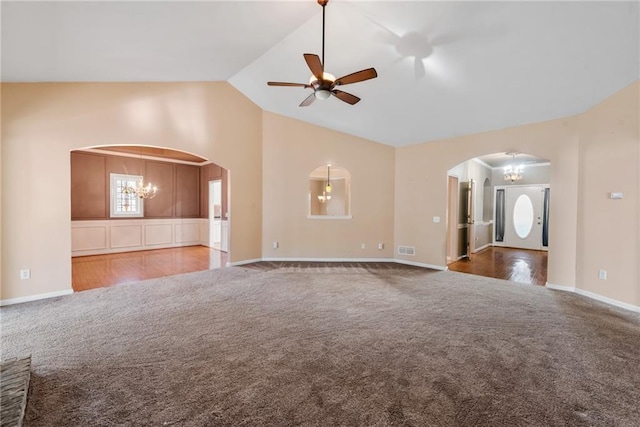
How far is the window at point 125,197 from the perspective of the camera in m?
7.53

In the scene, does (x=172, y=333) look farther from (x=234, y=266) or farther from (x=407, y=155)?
(x=407, y=155)

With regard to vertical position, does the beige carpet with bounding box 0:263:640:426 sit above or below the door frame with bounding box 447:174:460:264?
below

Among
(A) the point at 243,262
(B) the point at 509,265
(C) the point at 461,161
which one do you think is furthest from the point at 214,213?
(B) the point at 509,265

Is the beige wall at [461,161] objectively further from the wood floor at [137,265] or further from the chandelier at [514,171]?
the wood floor at [137,265]

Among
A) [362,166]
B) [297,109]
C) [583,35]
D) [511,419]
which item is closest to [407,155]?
[362,166]

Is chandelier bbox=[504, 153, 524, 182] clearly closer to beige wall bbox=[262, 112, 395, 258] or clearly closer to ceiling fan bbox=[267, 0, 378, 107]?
beige wall bbox=[262, 112, 395, 258]

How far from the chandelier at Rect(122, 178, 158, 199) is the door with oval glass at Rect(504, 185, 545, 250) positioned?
1153 centimetres

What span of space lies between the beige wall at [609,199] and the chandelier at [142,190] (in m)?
9.69

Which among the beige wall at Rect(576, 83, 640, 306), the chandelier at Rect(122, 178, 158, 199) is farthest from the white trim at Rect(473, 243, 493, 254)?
the chandelier at Rect(122, 178, 158, 199)

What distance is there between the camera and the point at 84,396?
1.93m

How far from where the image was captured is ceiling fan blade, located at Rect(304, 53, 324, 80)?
8.79 feet

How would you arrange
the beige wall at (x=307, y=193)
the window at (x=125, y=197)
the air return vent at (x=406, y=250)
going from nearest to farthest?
the air return vent at (x=406, y=250)
the beige wall at (x=307, y=193)
the window at (x=125, y=197)

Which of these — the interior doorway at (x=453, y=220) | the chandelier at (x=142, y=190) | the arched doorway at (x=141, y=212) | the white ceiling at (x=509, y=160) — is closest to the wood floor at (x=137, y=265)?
the arched doorway at (x=141, y=212)

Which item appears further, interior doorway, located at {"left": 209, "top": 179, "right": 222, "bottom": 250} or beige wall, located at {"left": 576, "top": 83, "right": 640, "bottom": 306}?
interior doorway, located at {"left": 209, "top": 179, "right": 222, "bottom": 250}
